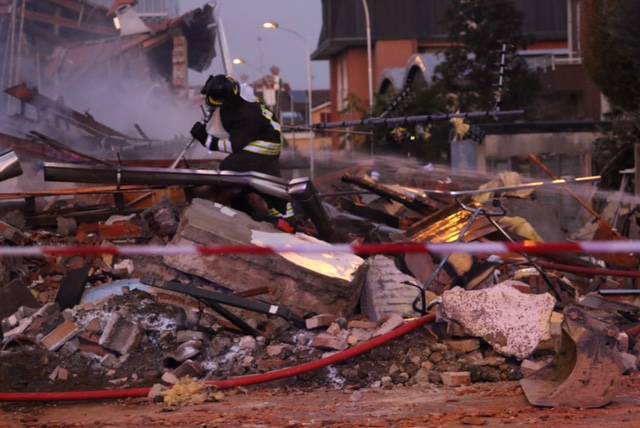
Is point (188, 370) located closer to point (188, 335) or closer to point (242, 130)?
point (188, 335)

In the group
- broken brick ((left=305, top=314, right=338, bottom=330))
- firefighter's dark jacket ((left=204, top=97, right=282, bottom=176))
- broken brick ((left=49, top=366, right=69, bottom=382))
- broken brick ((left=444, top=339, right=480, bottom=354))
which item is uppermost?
firefighter's dark jacket ((left=204, top=97, right=282, bottom=176))

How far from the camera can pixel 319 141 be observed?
154 ft

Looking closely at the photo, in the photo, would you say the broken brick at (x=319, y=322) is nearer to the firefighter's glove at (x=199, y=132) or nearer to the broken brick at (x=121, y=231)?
the broken brick at (x=121, y=231)

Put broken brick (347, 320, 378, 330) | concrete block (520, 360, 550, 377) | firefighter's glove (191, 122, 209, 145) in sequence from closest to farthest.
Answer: concrete block (520, 360, 550, 377)
broken brick (347, 320, 378, 330)
firefighter's glove (191, 122, 209, 145)

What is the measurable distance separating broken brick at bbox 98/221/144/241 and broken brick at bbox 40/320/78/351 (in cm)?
213

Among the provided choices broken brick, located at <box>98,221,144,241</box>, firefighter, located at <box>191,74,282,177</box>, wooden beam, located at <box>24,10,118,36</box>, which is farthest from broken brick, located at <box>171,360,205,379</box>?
wooden beam, located at <box>24,10,118,36</box>

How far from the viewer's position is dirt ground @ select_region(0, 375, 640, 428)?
6.05 m

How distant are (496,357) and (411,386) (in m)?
0.66

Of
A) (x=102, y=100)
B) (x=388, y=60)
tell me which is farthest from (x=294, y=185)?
(x=388, y=60)

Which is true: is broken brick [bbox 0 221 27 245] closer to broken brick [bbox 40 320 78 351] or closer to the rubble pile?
the rubble pile

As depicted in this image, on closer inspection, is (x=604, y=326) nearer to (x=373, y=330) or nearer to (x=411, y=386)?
(x=411, y=386)

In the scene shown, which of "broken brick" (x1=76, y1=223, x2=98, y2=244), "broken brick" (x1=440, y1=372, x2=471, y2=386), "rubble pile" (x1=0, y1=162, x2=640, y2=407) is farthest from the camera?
"broken brick" (x1=76, y1=223, x2=98, y2=244)

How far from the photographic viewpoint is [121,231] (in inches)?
394

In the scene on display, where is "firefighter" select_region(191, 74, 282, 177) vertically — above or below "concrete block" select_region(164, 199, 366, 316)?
above
